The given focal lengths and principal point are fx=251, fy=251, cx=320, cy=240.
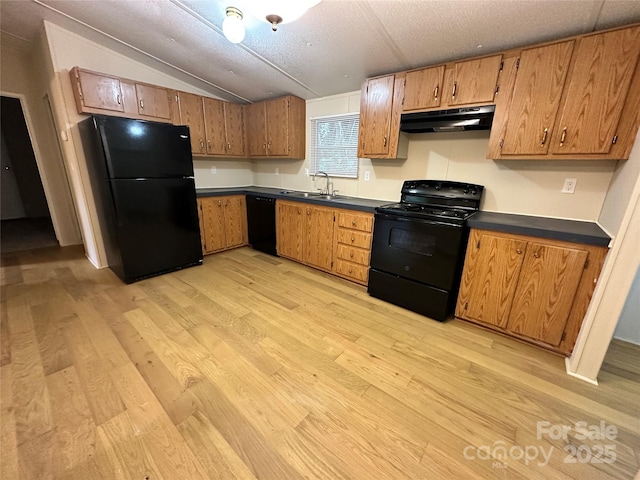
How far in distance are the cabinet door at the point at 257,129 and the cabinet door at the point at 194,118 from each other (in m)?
0.71

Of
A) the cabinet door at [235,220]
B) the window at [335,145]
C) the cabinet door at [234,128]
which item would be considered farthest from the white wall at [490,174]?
the cabinet door at [235,220]

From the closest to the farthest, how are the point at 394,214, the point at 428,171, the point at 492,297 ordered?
the point at 492,297 → the point at 394,214 → the point at 428,171

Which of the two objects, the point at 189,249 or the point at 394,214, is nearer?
the point at 394,214

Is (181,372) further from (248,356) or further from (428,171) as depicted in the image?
(428,171)

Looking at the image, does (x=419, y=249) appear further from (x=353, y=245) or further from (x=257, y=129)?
(x=257, y=129)

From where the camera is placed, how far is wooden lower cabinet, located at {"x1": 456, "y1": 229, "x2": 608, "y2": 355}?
66.6 inches

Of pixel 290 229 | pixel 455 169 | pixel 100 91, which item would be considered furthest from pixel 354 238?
pixel 100 91

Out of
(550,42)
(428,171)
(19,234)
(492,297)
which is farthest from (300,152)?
(19,234)

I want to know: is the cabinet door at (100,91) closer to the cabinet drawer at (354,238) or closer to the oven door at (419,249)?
the cabinet drawer at (354,238)

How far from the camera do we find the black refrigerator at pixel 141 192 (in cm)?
249

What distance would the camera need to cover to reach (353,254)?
111 inches

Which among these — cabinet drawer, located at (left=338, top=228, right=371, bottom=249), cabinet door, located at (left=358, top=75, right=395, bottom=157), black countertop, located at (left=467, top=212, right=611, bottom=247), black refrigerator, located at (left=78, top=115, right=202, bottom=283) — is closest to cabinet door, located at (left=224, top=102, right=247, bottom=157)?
black refrigerator, located at (left=78, top=115, right=202, bottom=283)

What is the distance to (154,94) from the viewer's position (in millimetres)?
3070

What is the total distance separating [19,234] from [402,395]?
6.43m
